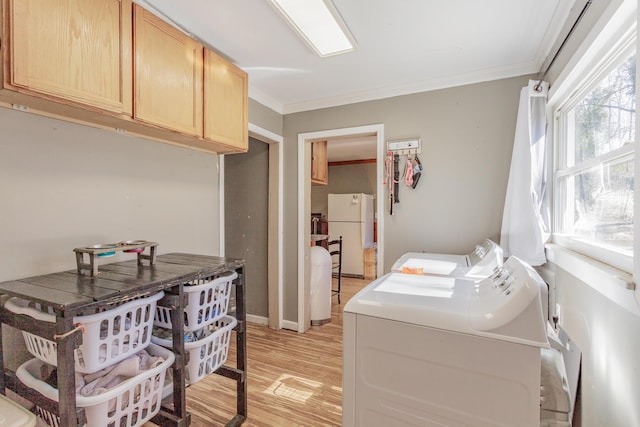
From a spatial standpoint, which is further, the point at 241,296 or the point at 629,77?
the point at 241,296

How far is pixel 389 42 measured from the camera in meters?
1.89

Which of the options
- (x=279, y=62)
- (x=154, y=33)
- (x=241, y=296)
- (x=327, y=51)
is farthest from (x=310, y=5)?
(x=241, y=296)

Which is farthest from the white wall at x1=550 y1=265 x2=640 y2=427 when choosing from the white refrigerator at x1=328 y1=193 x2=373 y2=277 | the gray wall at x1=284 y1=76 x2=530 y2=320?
the white refrigerator at x1=328 y1=193 x2=373 y2=277

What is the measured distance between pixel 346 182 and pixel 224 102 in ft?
15.3

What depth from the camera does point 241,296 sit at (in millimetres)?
1716

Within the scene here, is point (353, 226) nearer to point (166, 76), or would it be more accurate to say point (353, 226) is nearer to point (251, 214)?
point (251, 214)

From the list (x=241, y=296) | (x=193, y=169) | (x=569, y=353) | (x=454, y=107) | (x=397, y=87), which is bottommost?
(x=569, y=353)

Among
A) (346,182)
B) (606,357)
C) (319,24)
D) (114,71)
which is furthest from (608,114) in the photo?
(346,182)

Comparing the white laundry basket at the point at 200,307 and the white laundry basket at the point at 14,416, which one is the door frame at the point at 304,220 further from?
the white laundry basket at the point at 14,416

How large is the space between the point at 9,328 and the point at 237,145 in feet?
4.73

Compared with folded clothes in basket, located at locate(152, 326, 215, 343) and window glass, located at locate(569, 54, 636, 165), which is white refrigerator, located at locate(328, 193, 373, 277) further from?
folded clothes in basket, located at locate(152, 326, 215, 343)

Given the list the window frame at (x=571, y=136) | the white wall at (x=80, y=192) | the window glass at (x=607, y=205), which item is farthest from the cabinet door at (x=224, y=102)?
the window glass at (x=607, y=205)

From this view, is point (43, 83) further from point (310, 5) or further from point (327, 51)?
point (327, 51)

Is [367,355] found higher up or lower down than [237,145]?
lower down
